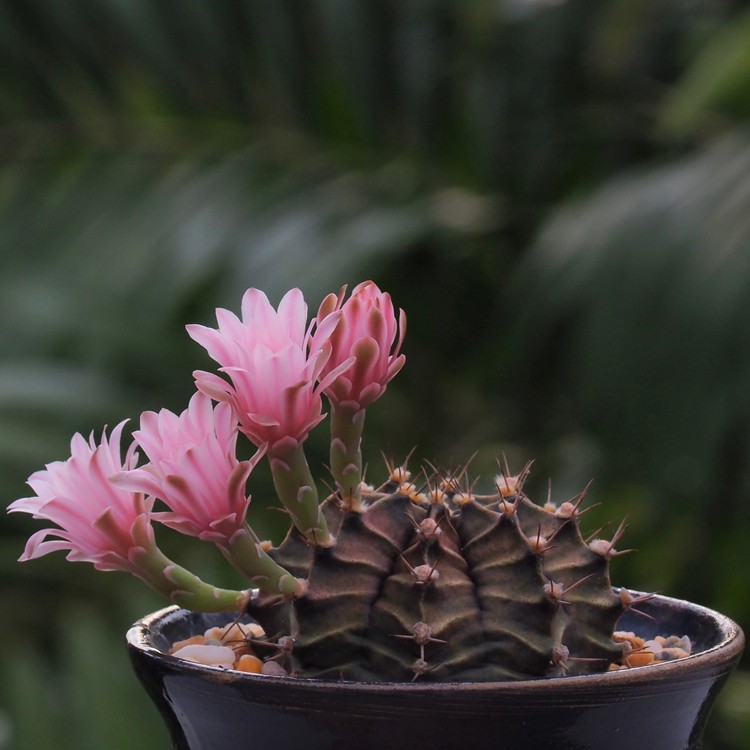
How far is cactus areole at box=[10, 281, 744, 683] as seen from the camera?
1.33 ft

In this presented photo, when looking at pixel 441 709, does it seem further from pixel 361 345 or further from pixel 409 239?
pixel 409 239

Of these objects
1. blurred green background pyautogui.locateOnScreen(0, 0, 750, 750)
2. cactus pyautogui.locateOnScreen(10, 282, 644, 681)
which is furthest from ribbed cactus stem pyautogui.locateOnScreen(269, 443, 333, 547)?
blurred green background pyautogui.locateOnScreen(0, 0, 750, 750)

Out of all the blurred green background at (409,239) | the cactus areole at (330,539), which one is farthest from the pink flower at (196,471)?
the blurred green background at (409,239)

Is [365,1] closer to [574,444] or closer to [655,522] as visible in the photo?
[574,444]

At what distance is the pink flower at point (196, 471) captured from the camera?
0.40 m

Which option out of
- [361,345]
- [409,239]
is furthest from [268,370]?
[409,239]

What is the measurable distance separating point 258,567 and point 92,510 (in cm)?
6

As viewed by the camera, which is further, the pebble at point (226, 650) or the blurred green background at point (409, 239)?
the blurred green background at point (409, 239)

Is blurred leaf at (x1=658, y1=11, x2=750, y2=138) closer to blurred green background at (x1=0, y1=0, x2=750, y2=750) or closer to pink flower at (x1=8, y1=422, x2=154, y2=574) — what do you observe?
blurred green background at (x1=0, y1=0, x2=750, y2=750)

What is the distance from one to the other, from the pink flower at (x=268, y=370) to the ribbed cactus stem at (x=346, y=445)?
0.03 meters

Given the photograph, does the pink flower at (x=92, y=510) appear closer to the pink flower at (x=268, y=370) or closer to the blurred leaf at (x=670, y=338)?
the pink flower at (x=268, y=370)

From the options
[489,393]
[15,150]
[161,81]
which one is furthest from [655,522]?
[15,150]

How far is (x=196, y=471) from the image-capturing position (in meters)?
0.40

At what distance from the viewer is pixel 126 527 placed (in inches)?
16.6
